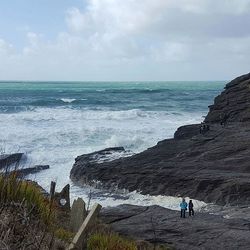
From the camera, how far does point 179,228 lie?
13.0 meters

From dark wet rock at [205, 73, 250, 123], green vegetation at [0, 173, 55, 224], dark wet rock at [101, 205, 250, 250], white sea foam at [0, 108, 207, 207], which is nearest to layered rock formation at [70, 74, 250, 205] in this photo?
white sea foam at [0, 108, 207, 207]

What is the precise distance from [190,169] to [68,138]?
693 inches

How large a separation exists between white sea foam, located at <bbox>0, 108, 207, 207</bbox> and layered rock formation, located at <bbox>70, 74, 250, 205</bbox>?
0.95m

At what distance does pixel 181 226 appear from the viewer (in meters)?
13.2

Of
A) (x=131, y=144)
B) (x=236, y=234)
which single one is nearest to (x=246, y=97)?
(x=131, y=144)

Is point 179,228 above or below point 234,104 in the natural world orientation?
below

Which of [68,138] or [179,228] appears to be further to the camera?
[68,138]

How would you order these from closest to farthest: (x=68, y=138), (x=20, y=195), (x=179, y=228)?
(x=20, y=195), (x=179, y=228), (x=68, y=138)

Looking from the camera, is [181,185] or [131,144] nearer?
[181,185]

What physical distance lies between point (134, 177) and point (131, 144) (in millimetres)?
13528

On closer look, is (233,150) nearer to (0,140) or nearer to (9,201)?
(0,140)

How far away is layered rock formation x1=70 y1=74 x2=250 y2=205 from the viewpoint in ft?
65.4

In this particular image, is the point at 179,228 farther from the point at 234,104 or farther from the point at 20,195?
the point at 234,104

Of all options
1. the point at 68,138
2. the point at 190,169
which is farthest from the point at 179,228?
the point at 68,138
